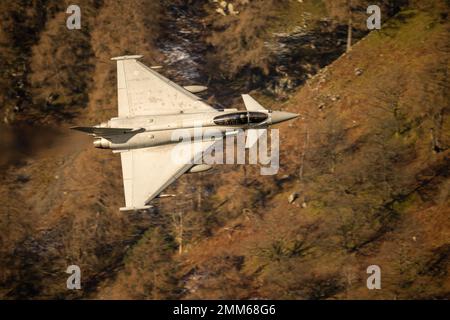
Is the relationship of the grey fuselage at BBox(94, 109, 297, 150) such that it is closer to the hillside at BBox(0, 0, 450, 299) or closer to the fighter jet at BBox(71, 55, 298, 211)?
the fighter jet at BBox(71, 55, 298, 211)

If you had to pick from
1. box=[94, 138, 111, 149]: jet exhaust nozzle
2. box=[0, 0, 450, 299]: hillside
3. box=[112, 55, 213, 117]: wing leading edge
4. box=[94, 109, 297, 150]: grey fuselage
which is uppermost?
box=[112, 55, 213, 117]: wing leading edge

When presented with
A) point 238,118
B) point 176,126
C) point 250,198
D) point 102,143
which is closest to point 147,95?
point 176,126

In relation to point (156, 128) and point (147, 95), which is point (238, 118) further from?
point (147, 95)

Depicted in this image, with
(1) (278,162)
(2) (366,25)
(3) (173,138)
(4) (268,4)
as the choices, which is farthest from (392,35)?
(3) (173,138)

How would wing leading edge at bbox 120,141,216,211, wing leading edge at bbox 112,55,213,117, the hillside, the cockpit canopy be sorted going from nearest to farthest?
the cockpit canopy → wing leading edge at bbox 120,141,216,211 → wing leading edge at bbox 112,55,213,117 → the hillside

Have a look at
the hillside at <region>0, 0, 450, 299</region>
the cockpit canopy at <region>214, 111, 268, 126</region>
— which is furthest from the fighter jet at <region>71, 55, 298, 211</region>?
the hillside at <region>0, 0, 450, 299</region>

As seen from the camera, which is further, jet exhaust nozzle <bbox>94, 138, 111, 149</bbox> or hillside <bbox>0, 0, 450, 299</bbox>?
hillside <bbox>0, 0, 450, 299</bbox>

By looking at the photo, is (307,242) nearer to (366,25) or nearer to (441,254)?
(441,254)

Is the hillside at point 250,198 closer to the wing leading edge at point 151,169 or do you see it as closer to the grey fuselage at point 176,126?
the wing leading edge at point 151,169
